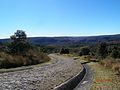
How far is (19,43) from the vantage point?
58.8 meters

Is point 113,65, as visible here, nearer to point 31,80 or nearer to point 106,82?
point 106,82

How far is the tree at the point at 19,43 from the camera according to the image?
185 ft

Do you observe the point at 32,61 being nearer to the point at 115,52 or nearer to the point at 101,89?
the point at 101,89

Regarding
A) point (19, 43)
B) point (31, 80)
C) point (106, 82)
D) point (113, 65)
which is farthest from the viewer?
point (19, 43)

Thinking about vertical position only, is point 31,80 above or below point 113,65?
above

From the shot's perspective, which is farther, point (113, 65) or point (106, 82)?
point (113, 65)

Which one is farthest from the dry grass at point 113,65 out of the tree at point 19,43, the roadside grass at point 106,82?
the tree at point 19,43

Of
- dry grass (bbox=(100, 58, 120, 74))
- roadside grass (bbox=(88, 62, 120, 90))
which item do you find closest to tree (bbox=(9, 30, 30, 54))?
dry grass (bbox=(100, 58, 120, 74))

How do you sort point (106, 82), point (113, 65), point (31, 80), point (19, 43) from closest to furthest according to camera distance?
1. point (31, 80)
2. point (106, 82)
3. point (113, 65)
4. point (19, 43)

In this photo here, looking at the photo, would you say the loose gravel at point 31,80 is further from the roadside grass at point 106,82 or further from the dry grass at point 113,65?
the dry grass at point 113,65

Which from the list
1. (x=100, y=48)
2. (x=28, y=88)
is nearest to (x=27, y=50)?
(x=28, y=88)

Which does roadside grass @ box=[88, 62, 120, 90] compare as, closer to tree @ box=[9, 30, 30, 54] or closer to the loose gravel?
the loose gravel

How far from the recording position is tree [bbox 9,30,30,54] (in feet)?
185

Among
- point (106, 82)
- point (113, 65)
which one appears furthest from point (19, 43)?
point (106, 82)
